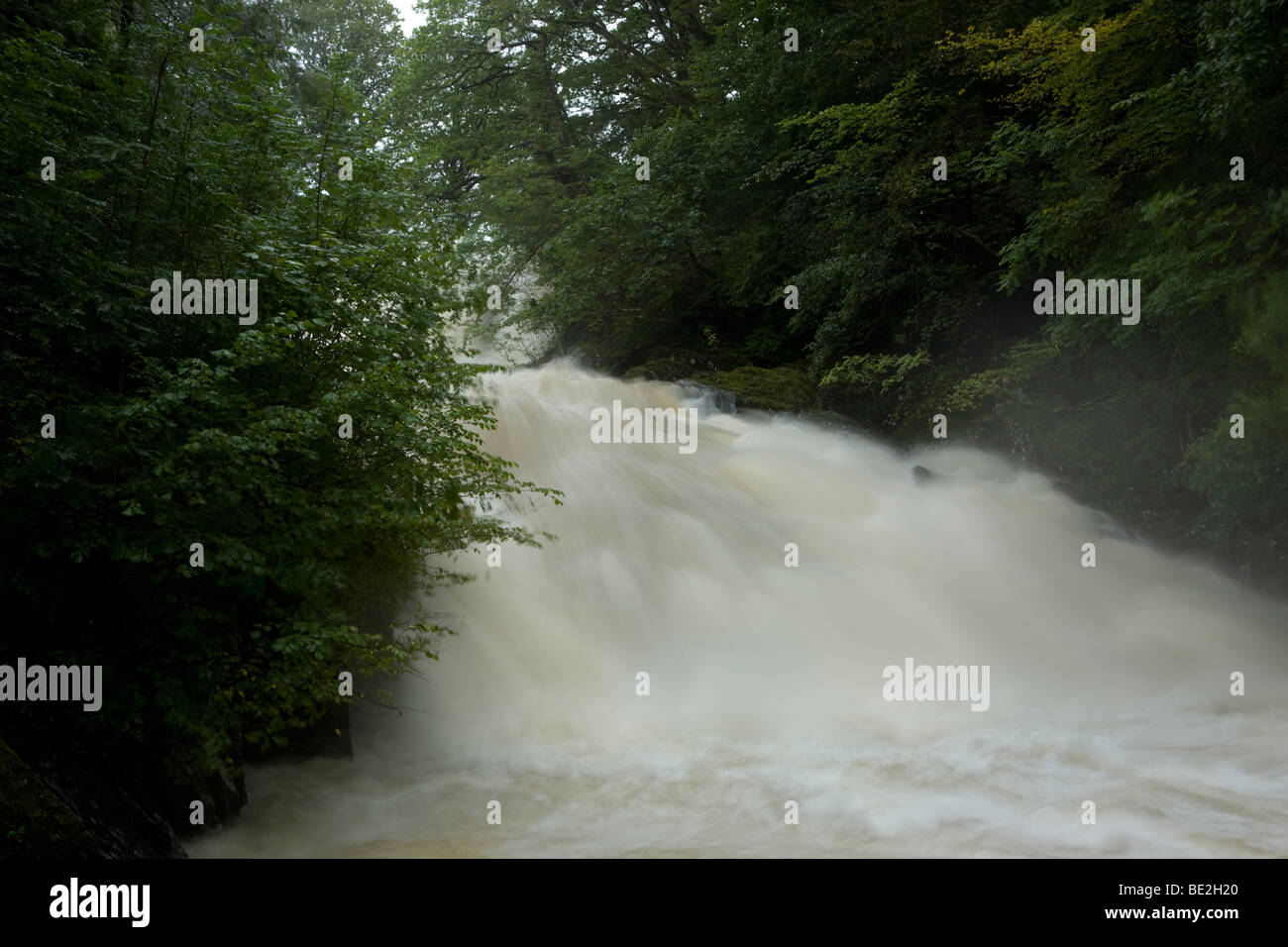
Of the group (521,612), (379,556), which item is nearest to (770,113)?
(521,612)

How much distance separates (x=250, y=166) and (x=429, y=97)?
16870 mm

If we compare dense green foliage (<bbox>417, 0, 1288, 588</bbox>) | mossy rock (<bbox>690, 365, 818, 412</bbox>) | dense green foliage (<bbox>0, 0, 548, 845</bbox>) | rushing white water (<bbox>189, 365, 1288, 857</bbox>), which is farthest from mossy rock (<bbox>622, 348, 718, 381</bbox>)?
dense green foliage (<bbox>0, 0, 548, 845</bbox>)

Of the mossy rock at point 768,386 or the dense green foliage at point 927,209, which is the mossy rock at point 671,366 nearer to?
the dense green foliage at point 927,209

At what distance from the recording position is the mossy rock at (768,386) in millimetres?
15234

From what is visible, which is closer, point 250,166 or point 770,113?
point 250,166

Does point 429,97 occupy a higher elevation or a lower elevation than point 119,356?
higher

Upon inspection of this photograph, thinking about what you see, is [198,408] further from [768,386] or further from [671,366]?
[671,366]

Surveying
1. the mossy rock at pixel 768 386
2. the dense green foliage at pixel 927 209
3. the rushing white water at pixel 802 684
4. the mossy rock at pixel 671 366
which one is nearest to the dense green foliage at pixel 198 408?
the rushing white water at pixel 802 684

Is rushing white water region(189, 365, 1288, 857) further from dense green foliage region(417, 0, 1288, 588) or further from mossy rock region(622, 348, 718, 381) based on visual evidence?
mossy rock region(622, 348, 718, 381)

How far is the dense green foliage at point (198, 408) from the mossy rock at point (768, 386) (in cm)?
899

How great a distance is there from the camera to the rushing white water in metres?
6.01

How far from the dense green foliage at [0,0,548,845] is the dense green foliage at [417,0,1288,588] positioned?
27.0ft
